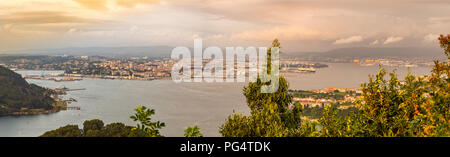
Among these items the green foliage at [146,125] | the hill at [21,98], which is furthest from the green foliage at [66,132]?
the hill at [21,98]

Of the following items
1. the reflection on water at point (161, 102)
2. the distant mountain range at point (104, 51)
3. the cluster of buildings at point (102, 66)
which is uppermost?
the distant mountain range at point (104, 51)

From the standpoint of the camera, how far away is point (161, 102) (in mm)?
25344

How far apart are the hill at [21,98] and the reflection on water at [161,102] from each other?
3.13 ft

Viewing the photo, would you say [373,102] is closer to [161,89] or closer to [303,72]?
[161,89]

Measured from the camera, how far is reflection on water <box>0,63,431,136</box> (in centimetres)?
2069

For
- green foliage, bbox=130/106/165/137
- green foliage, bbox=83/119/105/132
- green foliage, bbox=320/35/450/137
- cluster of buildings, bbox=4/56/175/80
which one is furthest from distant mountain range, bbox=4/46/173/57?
green foliage, bbox=130/106/165/137

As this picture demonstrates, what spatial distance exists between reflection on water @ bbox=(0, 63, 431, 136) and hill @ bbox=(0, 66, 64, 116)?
3.13 ft

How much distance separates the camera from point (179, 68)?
3741cm

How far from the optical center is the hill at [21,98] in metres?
25.0

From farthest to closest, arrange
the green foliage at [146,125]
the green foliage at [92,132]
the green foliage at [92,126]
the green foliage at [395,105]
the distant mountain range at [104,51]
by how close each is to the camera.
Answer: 1. the distant mountain range at [104,51]
2. the green foliage at [92,126]
3. the green foliage at [92,132]
4. the green foliage at [395,105]
5. the green foliage at [146,125]

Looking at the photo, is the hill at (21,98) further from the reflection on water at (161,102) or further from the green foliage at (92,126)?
the green foliage at (92,126)

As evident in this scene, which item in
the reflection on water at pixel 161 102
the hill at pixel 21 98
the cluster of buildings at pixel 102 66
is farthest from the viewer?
the cluster of buildings at pixel 102 66

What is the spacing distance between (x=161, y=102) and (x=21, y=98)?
36.0ft
